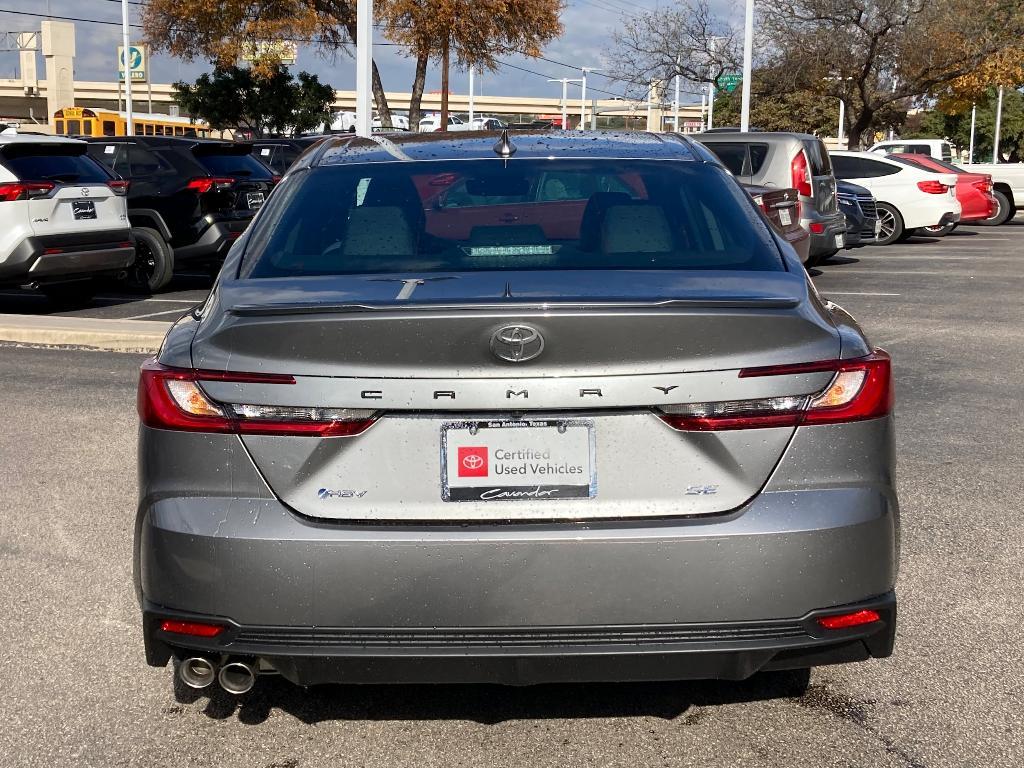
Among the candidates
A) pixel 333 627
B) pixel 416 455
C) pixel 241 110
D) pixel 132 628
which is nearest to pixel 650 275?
pixel 416 455

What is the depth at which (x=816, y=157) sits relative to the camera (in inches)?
680

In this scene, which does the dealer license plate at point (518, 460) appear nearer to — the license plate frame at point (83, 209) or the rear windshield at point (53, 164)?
the rear windshield at point (53, 164)

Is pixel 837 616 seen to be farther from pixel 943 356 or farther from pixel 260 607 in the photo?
pixel 943 356

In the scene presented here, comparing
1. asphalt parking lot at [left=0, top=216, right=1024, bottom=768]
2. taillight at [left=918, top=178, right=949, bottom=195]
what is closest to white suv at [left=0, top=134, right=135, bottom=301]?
asphalt parking lot at [left=0, top=216, right=1024, bottom=768]

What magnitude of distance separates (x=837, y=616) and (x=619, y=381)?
0.78 m

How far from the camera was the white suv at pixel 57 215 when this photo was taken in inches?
500

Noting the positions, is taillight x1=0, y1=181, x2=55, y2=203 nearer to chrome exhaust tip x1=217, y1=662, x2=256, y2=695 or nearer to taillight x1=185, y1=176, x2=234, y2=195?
taillight x1=185, y1=176, x2=234, y2=195

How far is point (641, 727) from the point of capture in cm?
372

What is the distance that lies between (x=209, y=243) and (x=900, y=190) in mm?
14206

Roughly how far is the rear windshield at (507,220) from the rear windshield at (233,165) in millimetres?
12063

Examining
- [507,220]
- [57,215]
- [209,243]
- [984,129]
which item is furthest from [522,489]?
[984,129]

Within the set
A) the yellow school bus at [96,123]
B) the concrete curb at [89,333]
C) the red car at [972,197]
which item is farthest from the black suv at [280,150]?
the yellow school bus at [96,123]

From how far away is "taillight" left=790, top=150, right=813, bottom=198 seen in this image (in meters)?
16.8

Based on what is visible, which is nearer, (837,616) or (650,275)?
(837,616)
